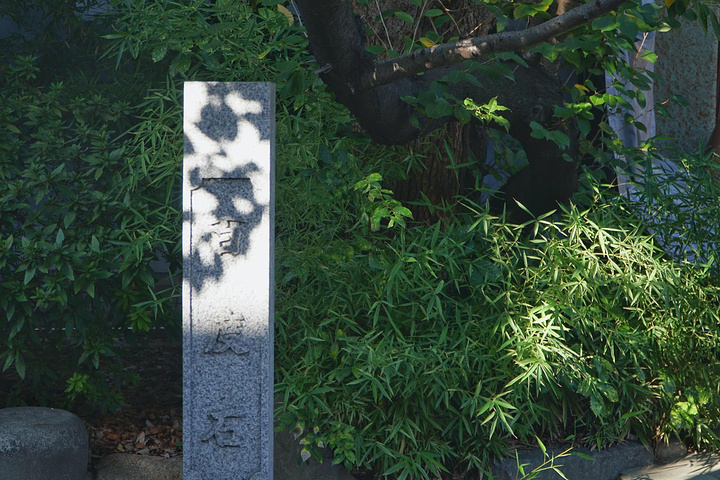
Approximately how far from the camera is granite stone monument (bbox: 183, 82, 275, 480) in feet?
7.97

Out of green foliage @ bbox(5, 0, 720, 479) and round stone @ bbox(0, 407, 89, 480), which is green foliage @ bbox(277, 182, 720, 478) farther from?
round stone @ bbox(0, 407, 89, 480)

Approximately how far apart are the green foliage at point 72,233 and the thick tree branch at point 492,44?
1.34 m

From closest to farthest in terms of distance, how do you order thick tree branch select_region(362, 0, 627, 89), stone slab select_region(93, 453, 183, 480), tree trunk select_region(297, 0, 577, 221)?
thick tree branch select_region(362, 0, 627, 89), tree trunk select_region(297, 0, 577, 221), stone slab select_region(93, 453, 183, 480)

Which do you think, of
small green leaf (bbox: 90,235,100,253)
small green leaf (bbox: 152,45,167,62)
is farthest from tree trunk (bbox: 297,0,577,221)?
small green leaf (bbox: 90,235,100,253)

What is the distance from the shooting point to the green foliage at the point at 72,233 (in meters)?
3.26

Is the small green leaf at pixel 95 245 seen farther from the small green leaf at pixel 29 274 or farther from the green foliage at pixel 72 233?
the small green leaf at pixel 29 274

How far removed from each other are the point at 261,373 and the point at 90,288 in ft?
3.78

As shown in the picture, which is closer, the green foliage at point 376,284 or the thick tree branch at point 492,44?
the thick tree branch at point 492,44

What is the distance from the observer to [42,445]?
121 inches


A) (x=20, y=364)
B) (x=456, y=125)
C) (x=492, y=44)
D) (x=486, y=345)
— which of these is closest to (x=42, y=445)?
(x=20, y=364)

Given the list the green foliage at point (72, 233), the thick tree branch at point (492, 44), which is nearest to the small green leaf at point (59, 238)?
the green foliage at point (72, 233)

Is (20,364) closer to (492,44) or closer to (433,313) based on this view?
(433,313)

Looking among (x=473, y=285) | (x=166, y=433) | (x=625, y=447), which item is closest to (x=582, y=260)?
(x=473, y=285)

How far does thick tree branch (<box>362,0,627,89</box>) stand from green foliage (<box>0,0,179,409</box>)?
4.41ft
